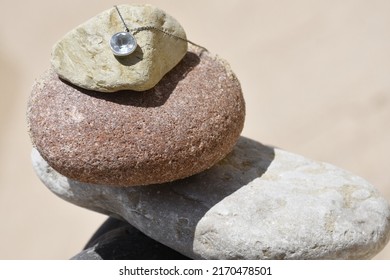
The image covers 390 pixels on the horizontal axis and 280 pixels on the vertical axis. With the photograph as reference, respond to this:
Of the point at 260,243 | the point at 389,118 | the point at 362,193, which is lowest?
the point at 260,243

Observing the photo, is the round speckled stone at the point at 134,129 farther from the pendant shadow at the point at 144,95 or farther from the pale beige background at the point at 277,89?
the pale beige background at the point at 277,89

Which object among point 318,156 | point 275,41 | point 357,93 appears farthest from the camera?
point 275,41

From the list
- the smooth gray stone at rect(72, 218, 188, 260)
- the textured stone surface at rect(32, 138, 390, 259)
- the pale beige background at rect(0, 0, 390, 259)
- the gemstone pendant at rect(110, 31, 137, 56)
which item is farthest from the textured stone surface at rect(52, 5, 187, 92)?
the pale beige background at rect(0, 0, 390, 259)

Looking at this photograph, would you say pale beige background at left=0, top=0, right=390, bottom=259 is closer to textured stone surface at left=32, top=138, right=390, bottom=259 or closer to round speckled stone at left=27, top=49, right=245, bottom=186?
textured stone surface at left=32, top=138, right=390, bottom=259

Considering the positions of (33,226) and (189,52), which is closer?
(189,52)

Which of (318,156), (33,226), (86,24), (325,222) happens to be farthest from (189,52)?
(33,226)

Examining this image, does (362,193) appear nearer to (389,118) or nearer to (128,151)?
(128,151)

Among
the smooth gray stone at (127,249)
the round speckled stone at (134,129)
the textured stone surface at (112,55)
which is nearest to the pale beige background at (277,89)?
the smooth gray stone at (127,249)

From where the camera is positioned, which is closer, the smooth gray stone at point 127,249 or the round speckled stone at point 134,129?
A: the round speckled stone at point 134,129
